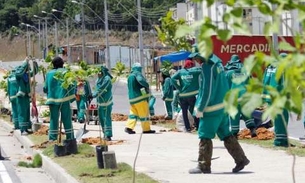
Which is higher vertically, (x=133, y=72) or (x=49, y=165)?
(x=133, y=72)

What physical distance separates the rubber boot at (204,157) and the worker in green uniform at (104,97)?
6.64 metres

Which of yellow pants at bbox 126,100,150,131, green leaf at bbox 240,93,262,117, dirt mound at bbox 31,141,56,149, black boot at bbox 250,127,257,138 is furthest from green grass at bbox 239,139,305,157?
green leaf at bbox 240,93,262,117

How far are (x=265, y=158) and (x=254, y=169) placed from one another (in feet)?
5.01

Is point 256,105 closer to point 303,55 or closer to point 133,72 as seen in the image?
point 303,55

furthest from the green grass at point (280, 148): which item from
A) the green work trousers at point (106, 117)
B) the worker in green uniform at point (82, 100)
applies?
the worker in green uniform at point (82, 100)

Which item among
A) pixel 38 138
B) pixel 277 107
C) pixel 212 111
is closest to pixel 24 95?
pixel 38 138

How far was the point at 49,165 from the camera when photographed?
14562 mm

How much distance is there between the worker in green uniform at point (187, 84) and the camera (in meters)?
19.6

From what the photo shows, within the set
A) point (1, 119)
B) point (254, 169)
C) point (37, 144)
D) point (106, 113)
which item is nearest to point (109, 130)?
point (106, 113)

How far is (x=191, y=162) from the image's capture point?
13.7 metres

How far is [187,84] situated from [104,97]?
2.19 metres

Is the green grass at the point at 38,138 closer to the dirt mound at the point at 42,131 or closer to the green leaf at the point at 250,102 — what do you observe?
the dirt mound at the point at 42,131

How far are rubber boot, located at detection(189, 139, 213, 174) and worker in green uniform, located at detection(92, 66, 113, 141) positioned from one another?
21.8 ft

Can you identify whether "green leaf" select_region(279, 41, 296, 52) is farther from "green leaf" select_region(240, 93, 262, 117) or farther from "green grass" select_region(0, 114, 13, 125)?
"green grass" select_region(0, 114, 13, 125)
